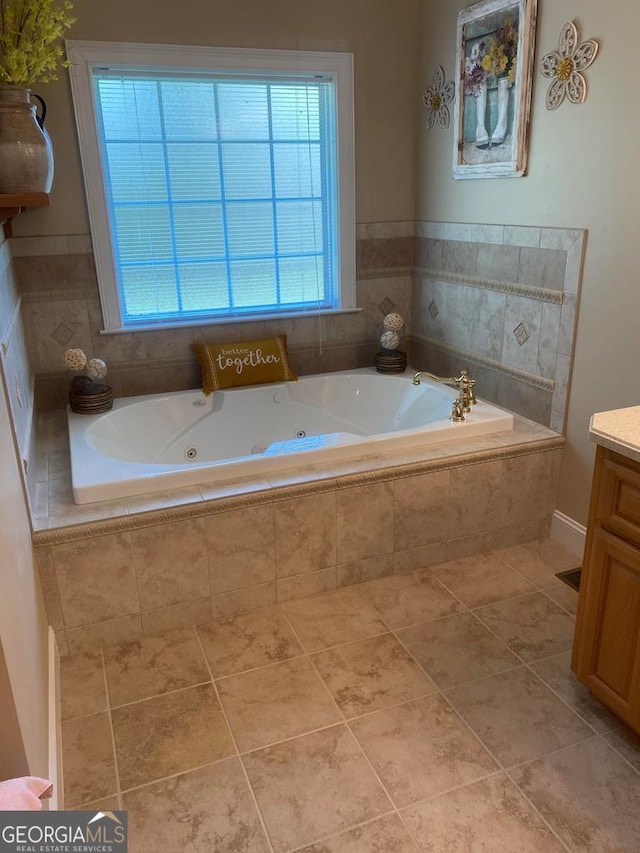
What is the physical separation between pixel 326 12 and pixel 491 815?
3.37m

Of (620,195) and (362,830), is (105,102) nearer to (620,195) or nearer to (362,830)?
(620,195)

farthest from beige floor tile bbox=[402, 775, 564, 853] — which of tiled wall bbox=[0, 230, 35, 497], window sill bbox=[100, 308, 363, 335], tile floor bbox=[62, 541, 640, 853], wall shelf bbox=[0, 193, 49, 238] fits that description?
window sill bbox=[100, 308, 363, 335]

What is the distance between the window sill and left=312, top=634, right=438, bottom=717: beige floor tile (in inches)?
72.8

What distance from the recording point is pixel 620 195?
227 cm

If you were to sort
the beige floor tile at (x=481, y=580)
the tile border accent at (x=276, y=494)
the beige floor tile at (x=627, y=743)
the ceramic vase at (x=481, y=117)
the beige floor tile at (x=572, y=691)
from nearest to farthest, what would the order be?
the beige floor tile at (x=627, y=743)
the beige floor tile at (x=572, y=691)
the tile border accent at (x=276, y=494)
the beige floor tile at (x=481, y=580)
the ceramic vase at (x=481, y=117)

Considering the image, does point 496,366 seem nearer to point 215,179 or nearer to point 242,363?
point 242,363

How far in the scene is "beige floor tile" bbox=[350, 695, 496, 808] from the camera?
5.53 feet

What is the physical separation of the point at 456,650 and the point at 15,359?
6.35 feet

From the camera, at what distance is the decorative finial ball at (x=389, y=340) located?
11.6 ft

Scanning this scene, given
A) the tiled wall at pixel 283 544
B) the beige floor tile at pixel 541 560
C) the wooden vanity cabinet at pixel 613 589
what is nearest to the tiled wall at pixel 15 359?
the tiled wall at pixel 283 544

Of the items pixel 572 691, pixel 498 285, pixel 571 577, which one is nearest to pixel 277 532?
pixel 572 691

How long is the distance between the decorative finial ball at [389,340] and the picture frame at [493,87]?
87 cm

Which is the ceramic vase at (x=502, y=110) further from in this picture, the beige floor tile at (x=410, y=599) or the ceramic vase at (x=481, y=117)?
the beige floor tile at (x=410, y=599)

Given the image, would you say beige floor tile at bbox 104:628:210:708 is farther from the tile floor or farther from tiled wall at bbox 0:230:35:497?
tiled wall at bbox 0:230:35:497
